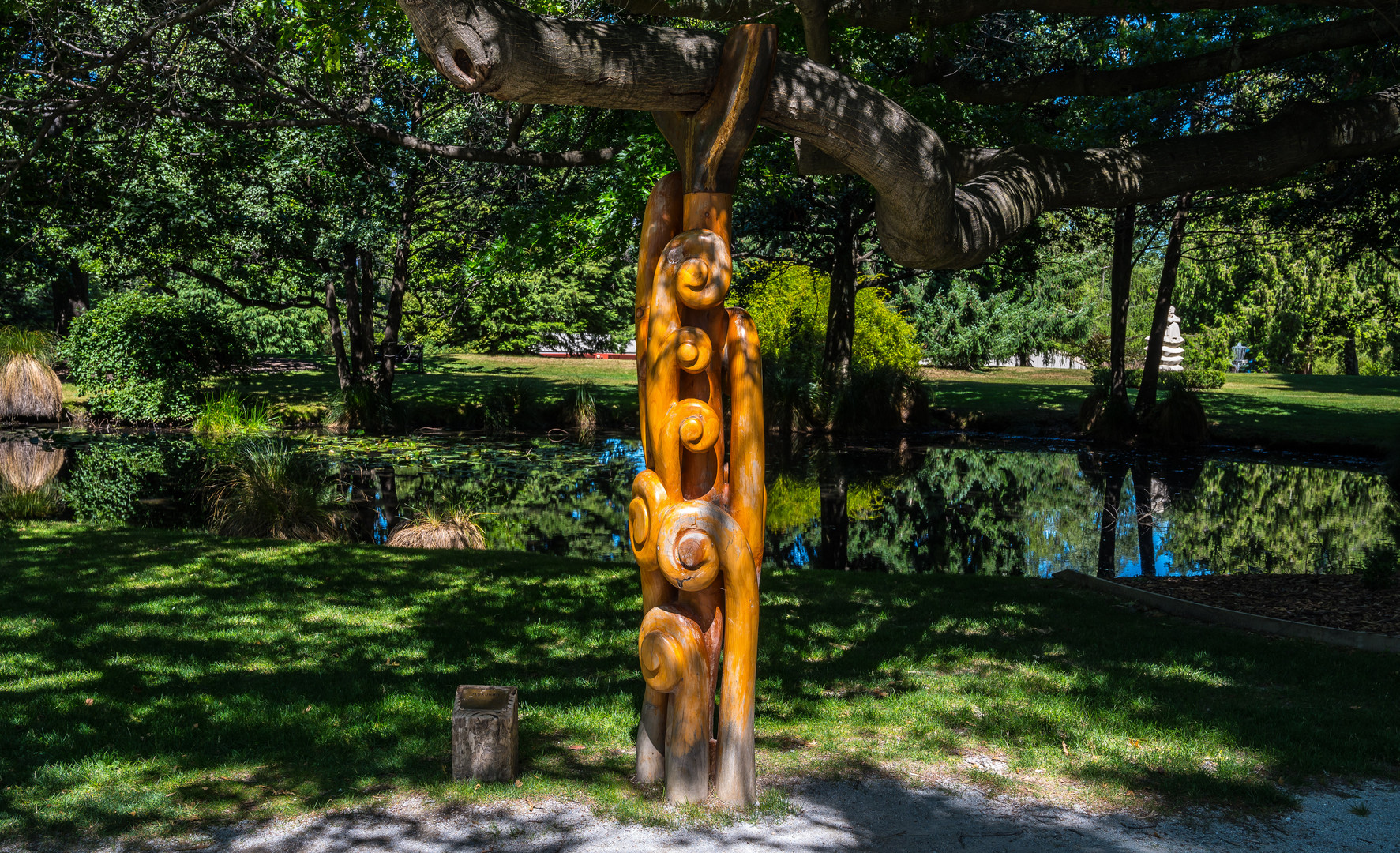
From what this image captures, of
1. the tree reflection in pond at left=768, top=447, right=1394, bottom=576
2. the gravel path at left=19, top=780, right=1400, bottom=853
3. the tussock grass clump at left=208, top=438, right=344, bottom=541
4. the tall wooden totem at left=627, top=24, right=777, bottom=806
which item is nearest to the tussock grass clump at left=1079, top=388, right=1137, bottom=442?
the tree reflection in pond at left=768, top=447, right=1394, bottom=576

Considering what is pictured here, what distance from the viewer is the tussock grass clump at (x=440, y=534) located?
11031mm

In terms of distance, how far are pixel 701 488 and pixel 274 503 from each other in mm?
8374

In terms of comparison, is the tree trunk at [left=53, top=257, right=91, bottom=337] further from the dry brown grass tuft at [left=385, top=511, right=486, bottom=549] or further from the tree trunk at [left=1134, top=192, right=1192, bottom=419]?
the tree trunk at [left=1134, top=192, right=1192, bottom=419]

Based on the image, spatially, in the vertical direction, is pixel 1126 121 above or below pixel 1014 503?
above

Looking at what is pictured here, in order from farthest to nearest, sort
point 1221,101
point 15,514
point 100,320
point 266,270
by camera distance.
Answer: point 266,270
point 100,320
point 1221,101
point 15,514

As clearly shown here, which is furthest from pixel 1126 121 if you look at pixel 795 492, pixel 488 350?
pixel 488 350

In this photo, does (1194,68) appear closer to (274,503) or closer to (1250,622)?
(1250,622)

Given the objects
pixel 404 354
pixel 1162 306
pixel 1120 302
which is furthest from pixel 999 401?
pixel 404 354

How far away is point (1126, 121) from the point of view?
38.0 ft

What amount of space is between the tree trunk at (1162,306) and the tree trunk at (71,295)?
22140mm

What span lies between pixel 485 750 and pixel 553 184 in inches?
469

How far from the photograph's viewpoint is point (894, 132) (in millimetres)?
4645

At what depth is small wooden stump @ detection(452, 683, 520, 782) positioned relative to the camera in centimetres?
472

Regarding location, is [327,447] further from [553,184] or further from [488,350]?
[488,350]
